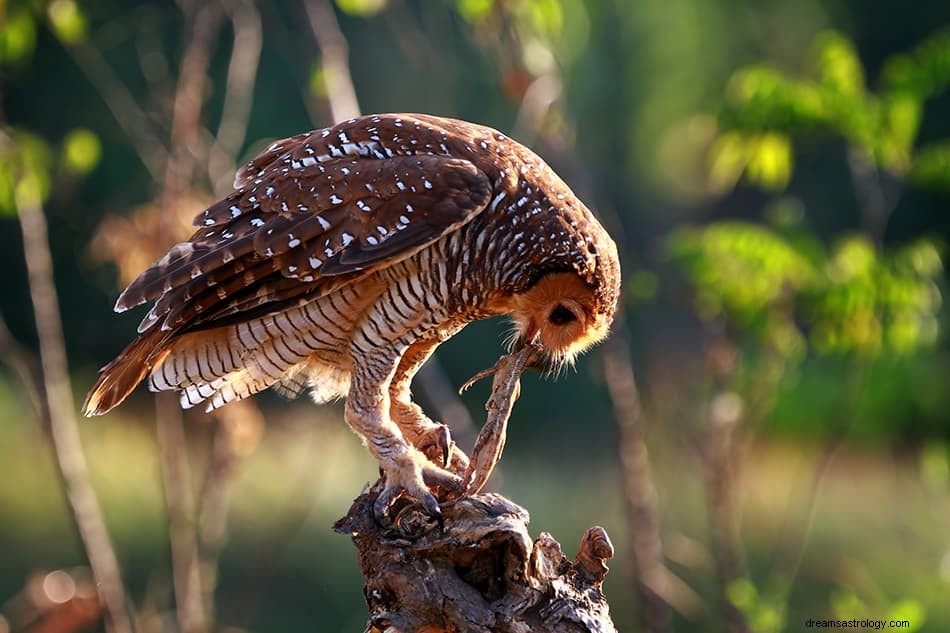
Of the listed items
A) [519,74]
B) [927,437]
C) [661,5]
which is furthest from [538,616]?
[661,5]

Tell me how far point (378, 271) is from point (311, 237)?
0.72 feet

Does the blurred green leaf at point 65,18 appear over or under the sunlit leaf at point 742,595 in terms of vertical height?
over

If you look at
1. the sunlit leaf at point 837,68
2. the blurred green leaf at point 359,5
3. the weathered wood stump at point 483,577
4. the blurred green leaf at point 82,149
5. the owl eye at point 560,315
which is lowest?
the weathered wood stump at point 483,577

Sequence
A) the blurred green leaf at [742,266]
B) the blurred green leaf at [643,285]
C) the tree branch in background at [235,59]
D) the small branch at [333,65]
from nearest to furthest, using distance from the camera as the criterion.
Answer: the small branch at [333,65] → the blurred green leaf at [742,266] → the blurred green leaf at [643,285] → the tree branch in background at [235,59]

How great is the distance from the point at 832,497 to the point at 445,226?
30.4 ft

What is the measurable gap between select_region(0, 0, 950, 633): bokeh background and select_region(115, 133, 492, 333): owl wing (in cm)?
151

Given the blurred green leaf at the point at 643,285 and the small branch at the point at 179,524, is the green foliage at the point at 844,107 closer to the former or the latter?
the blurred green leaf at the point at 643,285

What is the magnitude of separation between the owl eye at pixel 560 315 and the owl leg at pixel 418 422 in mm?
401

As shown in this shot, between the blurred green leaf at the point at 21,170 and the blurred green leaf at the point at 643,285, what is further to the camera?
the blurred green leaf at the point at 643,285

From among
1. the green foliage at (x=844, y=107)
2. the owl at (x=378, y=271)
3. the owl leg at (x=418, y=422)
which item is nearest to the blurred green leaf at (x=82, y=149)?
the owl at (x=378, y=271)

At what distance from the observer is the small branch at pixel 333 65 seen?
538cm

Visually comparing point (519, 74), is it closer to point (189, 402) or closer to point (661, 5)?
point (189, 402)

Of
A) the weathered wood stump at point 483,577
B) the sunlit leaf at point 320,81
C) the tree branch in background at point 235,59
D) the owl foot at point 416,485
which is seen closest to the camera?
the weathered wood stump at point 483,577

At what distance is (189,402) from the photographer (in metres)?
4.03
